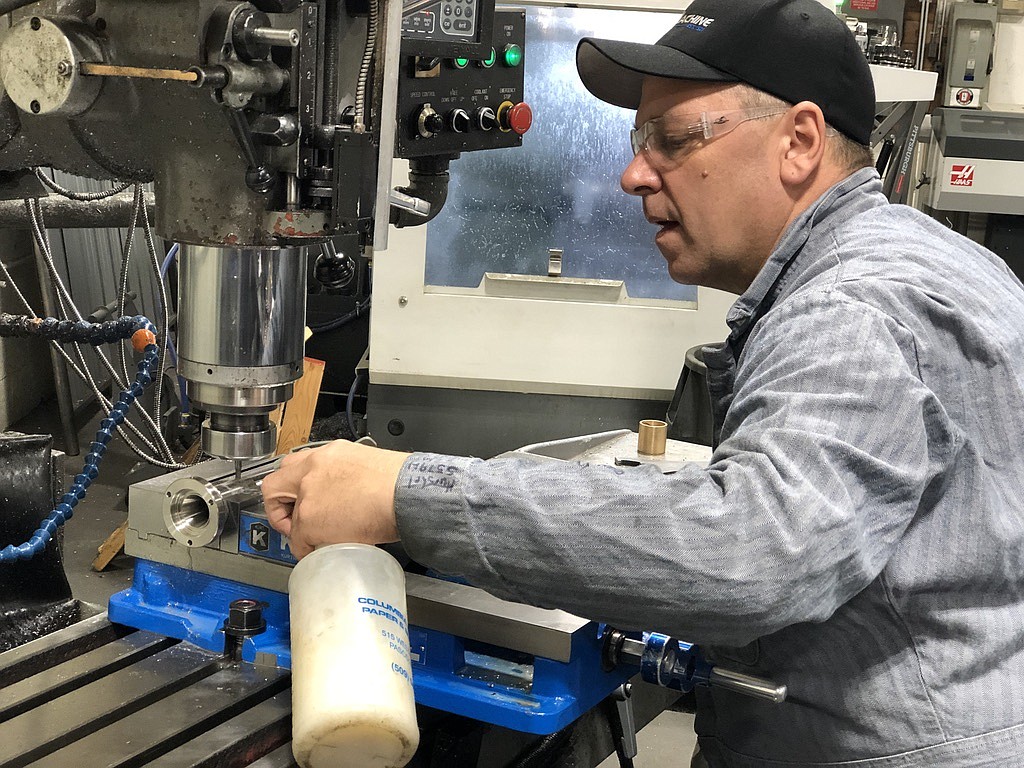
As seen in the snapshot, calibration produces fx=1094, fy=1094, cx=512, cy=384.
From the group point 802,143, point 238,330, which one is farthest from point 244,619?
point 802,143

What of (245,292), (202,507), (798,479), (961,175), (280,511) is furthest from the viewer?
(961,175)

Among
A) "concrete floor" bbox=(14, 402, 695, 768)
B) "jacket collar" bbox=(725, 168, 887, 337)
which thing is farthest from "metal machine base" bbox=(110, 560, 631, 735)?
"concrete floor" bbox=(14, 402, 695, 768)

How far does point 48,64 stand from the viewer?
78cm

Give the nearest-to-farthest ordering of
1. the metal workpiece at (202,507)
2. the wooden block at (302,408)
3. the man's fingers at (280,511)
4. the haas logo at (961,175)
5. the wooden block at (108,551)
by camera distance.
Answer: the man's fingers at (280,511) < the metal workpiece at (202,507) < the wooden block at (108,551) < the wooden block at (302,408) < the haas logo at (961,175)

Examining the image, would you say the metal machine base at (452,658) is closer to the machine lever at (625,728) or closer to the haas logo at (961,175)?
the machine lever at (625,728)

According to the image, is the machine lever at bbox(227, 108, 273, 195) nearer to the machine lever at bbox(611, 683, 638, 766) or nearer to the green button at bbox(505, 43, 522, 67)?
the green button at bbox(505, 43, 522, 67)

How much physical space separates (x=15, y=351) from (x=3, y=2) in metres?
2.98

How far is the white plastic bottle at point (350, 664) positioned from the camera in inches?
30.2

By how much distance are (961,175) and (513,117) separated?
2.22 m

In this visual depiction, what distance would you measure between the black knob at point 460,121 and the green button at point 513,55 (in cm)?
11

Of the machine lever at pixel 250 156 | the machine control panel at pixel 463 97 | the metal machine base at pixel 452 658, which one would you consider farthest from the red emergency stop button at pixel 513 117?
the metal machine base at pixel 452 658

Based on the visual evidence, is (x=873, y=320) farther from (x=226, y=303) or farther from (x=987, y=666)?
(x=226, y=303)

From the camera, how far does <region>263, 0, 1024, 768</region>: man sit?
29.6 inches

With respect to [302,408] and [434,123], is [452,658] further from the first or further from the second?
[302,408]
